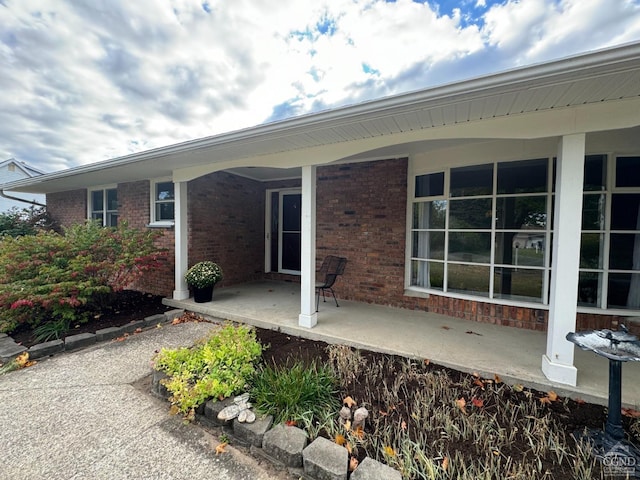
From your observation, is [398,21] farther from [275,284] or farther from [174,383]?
[174,383]

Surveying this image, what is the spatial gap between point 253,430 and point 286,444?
0.28m

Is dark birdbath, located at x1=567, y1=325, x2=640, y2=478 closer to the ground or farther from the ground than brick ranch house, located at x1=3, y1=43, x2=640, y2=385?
closer to the ground

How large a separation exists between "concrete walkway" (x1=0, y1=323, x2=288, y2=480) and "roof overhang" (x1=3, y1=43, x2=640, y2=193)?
2929 millimetres

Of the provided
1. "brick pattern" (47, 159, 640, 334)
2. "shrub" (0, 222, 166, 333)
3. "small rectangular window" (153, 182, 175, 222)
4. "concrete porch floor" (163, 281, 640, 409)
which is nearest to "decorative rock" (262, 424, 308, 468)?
"concrete porch floor" (163, 281, 640, 409)

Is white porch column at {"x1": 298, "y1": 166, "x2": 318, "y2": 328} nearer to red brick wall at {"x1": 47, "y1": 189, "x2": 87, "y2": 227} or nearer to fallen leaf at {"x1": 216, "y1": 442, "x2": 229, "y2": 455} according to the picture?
fallen leaf at {"x1": 216, "y1": 442, "x2": 229, "y2": 455}

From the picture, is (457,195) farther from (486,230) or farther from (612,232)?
(612,232)

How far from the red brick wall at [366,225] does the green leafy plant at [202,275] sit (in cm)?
202

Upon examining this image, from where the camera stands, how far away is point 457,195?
410cm

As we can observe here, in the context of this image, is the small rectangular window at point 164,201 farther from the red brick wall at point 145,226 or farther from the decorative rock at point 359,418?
the decorative rock at point 359,418

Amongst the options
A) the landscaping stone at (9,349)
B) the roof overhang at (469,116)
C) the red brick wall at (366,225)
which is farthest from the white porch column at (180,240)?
the red brick wall at (366,225)

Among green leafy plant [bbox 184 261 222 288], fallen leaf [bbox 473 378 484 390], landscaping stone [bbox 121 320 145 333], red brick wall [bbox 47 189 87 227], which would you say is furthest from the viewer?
red brick wall [bbox 47 189 87 227]

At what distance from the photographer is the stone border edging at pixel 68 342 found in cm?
317

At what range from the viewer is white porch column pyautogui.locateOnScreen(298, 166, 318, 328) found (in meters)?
3.65

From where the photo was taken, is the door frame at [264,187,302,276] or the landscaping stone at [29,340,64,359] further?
the door frame at [264,187,302,276]
